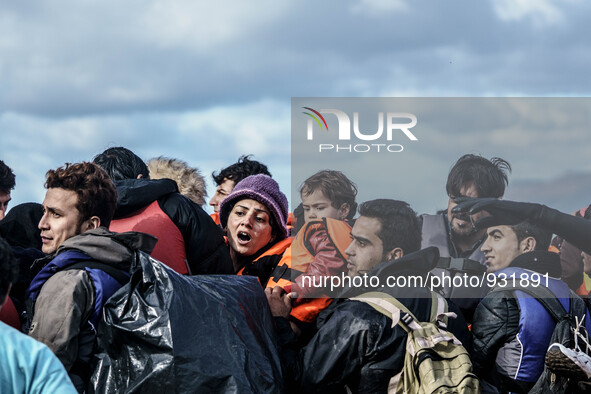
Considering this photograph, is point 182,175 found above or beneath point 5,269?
above

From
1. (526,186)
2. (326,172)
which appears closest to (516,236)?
(526,186)

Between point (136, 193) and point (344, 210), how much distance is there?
1.09m

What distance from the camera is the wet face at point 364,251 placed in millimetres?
4391

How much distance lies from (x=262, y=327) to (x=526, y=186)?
1541 millimetres

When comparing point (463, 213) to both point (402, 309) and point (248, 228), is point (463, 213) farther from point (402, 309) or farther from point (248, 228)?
point (248, 228)

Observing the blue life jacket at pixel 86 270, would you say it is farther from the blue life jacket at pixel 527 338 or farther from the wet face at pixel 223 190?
the wet face at pixel 223 190

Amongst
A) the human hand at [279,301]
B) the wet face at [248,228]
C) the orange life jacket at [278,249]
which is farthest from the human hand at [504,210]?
the wet face at [248,228]

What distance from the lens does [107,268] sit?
391cm

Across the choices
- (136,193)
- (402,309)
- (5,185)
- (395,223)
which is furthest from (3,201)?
(402,309)

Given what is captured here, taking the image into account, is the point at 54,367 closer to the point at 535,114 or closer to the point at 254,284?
the point at 254,284

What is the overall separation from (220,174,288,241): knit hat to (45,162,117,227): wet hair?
45.8 inches

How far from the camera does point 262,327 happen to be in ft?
13.5

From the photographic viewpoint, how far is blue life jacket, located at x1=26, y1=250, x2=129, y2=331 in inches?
149

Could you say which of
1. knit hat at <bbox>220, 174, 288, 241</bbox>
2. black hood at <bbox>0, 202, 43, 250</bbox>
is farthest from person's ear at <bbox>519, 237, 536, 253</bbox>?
black hood at <bbox>0, 202, 43, 250</bbox>
